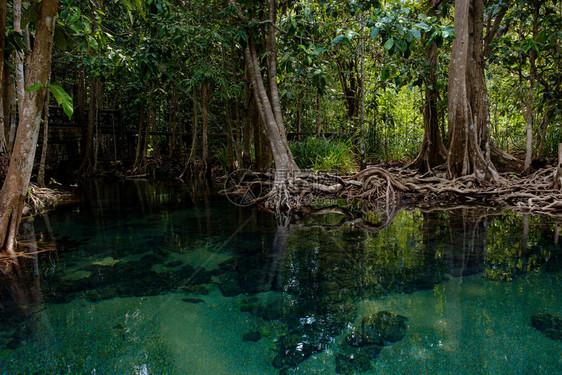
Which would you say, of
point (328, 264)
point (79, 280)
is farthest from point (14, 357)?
point (328, 264)

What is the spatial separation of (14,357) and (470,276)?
3.28m

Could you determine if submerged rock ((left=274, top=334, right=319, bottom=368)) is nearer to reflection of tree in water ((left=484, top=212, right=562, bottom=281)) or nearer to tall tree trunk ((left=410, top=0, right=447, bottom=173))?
reflection of tree in water ((left=484, top=212, right=562, bottom=281))

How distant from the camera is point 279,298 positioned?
274 centimetres

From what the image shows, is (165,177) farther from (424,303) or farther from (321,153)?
(424,303)

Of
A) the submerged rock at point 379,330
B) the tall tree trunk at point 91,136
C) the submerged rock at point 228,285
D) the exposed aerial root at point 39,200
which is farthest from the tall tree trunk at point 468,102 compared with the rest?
the tall tree trunk at point 91,136

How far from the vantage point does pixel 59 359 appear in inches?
80.7

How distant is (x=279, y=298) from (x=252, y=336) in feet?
1.68

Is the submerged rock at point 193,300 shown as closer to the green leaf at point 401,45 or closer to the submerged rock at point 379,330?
the submerged rock at point 379,330

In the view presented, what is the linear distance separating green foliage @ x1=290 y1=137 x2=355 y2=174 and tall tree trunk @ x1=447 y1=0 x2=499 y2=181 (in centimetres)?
245

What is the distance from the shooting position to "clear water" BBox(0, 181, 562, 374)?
2.03 meters

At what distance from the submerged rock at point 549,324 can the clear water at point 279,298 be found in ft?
0.17

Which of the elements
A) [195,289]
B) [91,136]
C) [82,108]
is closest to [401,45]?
[195,289]

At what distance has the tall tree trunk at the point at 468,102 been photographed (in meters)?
6.45

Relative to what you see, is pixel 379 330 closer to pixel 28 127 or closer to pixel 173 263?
pixel 173 263
